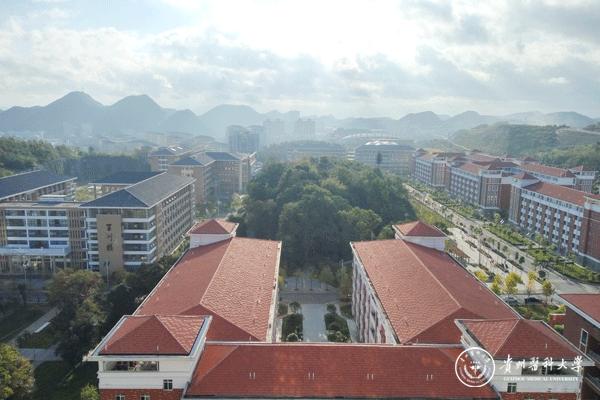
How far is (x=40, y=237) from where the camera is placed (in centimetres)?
3186

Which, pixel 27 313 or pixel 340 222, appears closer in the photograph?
pixel 27 313

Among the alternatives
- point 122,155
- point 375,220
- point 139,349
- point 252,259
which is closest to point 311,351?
point 139,349

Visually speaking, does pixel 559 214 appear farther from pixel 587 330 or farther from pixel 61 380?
pixel 61 380

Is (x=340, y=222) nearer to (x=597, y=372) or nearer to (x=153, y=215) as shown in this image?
(x=153, y=215)

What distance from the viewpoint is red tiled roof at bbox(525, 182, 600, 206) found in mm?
36266

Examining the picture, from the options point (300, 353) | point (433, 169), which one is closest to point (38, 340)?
point (300, 353)

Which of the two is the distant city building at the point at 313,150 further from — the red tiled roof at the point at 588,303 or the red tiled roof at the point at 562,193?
the red tiled roof at the point at 588,303

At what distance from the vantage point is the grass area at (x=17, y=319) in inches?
915

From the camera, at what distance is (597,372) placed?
14.9 m

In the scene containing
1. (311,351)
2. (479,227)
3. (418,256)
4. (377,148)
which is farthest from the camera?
(377,148)

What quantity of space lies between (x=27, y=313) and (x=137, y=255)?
7.14 meters

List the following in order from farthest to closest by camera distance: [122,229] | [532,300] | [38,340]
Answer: [122,229]
[532,300]
[38,340]

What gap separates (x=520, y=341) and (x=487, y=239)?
3160 centimetres

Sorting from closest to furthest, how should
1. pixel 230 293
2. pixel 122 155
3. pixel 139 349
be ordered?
pixel 139 349
pixel 230 293
pixel 122 155
